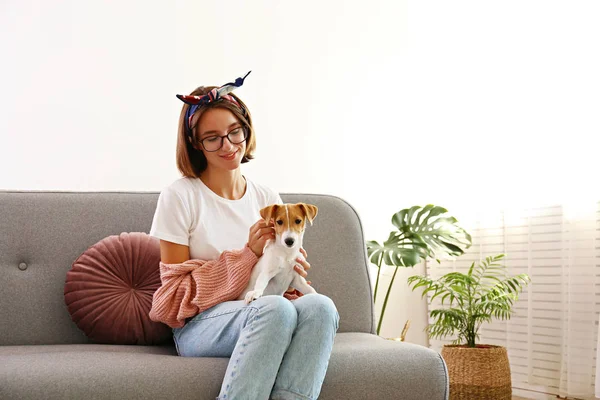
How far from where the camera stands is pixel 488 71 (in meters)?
3.79

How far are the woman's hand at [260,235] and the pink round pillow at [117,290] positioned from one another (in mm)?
442

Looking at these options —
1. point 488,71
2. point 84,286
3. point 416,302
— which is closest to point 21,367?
point 84,286

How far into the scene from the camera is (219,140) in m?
1.99

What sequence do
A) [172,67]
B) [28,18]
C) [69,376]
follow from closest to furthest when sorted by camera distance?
[69,376]
[28,18]
[172,67]

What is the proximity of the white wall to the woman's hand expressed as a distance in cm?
146

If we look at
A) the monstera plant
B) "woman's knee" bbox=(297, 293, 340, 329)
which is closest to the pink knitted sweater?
"woman's knee" bbox=(297, 293, 340, 329)

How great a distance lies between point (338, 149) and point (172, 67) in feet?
3.17

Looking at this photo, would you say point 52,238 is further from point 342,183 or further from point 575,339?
point 575,339

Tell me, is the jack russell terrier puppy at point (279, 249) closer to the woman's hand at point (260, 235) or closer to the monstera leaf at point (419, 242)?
the woman's hand at point (260, 235)

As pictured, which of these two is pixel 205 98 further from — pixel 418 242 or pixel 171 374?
pixel 418 242

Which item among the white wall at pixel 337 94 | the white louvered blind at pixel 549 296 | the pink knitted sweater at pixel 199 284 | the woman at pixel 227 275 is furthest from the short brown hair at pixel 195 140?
the white louvered blind at pixel 549 296

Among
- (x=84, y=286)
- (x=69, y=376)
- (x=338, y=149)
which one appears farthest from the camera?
(x=338, y=149)

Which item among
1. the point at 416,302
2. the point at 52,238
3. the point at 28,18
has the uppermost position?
the point at 28,18

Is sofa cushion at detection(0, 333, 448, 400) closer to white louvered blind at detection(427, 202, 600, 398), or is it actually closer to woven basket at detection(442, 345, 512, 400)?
woven basket at detection(442, 345, 512, 400)
